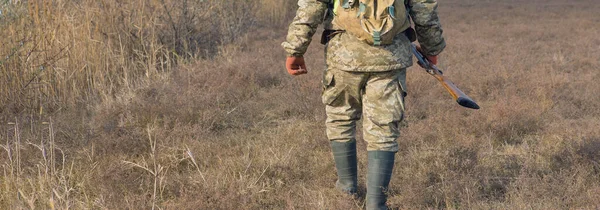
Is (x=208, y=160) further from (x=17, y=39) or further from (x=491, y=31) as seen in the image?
(x=491, y=31)

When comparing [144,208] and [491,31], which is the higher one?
[144,208]

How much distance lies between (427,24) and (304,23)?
60 centimetres

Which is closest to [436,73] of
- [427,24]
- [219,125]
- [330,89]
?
[427,24]

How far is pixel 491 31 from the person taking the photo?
1130cm

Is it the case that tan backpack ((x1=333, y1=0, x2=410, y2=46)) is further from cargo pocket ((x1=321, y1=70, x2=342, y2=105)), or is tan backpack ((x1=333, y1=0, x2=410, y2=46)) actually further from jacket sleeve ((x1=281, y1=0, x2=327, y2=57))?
cargo pocket ((x1=321, y1=70, x2=342, y2=105))

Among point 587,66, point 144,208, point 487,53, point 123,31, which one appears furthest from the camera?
point 487,53

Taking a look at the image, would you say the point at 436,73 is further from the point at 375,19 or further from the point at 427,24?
the point at 375,19

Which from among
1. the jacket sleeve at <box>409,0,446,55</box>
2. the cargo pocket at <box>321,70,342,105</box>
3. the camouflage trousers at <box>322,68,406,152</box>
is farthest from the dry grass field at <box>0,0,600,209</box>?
the jacket sleeve at <box>409,0,446,55</box>

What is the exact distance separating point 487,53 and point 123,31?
18.0 feet

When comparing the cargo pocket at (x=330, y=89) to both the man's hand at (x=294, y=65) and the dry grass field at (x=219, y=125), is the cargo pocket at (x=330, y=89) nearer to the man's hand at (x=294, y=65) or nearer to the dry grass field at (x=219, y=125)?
the man's hand at (x=294, y=65)

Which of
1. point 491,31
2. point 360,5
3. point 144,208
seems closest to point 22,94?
point 144,208

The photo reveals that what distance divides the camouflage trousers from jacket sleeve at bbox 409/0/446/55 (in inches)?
8.8

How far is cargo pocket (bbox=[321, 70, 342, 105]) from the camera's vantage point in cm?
273

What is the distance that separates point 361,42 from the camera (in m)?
2.58
